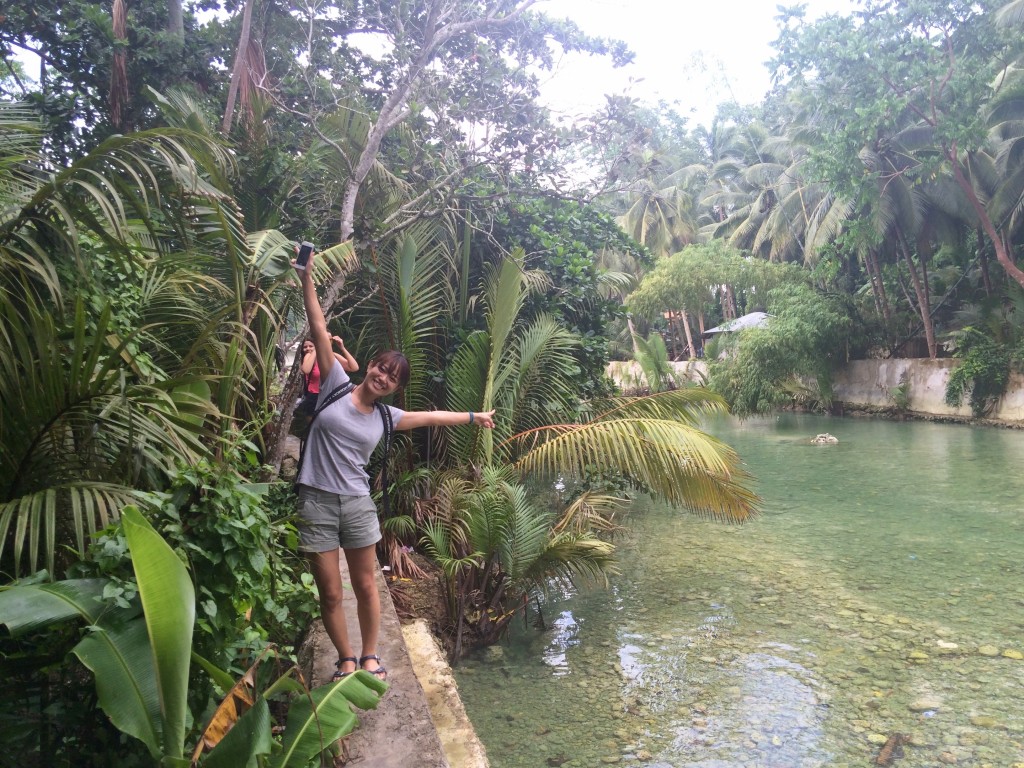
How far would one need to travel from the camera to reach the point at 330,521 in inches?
120

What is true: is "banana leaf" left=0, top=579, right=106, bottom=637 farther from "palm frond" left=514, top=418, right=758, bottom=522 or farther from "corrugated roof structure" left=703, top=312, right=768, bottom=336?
"corrugated roof structure" left=703, top=312, right=768, bottom=336

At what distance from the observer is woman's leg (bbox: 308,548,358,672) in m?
3.00

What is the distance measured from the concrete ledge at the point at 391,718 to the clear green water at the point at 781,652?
105 centimetres

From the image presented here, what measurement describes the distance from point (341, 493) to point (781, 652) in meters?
3.44

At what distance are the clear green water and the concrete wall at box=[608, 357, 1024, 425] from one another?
8.74 meters

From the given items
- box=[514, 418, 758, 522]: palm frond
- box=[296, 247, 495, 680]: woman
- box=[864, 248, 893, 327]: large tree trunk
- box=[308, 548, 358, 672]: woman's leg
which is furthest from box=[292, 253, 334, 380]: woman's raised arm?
box=[864, 248, 893, 327]: large tree trunk

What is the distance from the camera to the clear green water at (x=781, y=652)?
3930 millimetres

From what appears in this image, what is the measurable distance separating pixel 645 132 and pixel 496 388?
2757 millimetres

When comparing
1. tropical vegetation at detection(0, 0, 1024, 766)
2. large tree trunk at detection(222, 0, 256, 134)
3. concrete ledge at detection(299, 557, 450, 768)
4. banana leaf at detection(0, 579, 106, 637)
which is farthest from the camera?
large tree trunk at detection(222, 0, 256, 134)

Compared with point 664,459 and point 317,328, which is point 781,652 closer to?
point 664,459

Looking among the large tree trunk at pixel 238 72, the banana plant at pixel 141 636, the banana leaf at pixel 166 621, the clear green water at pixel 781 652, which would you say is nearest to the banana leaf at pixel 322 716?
the banana plant at pixel 141 636

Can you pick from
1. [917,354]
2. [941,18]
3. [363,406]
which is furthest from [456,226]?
[917,354]

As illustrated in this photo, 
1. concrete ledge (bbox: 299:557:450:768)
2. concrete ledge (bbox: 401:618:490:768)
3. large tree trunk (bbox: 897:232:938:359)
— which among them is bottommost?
concrete ledge (bbox: 401:618:490:768)

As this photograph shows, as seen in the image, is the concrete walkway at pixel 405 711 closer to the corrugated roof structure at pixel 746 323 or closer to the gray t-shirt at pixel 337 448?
the gray t-shirt at pixel 337 448
